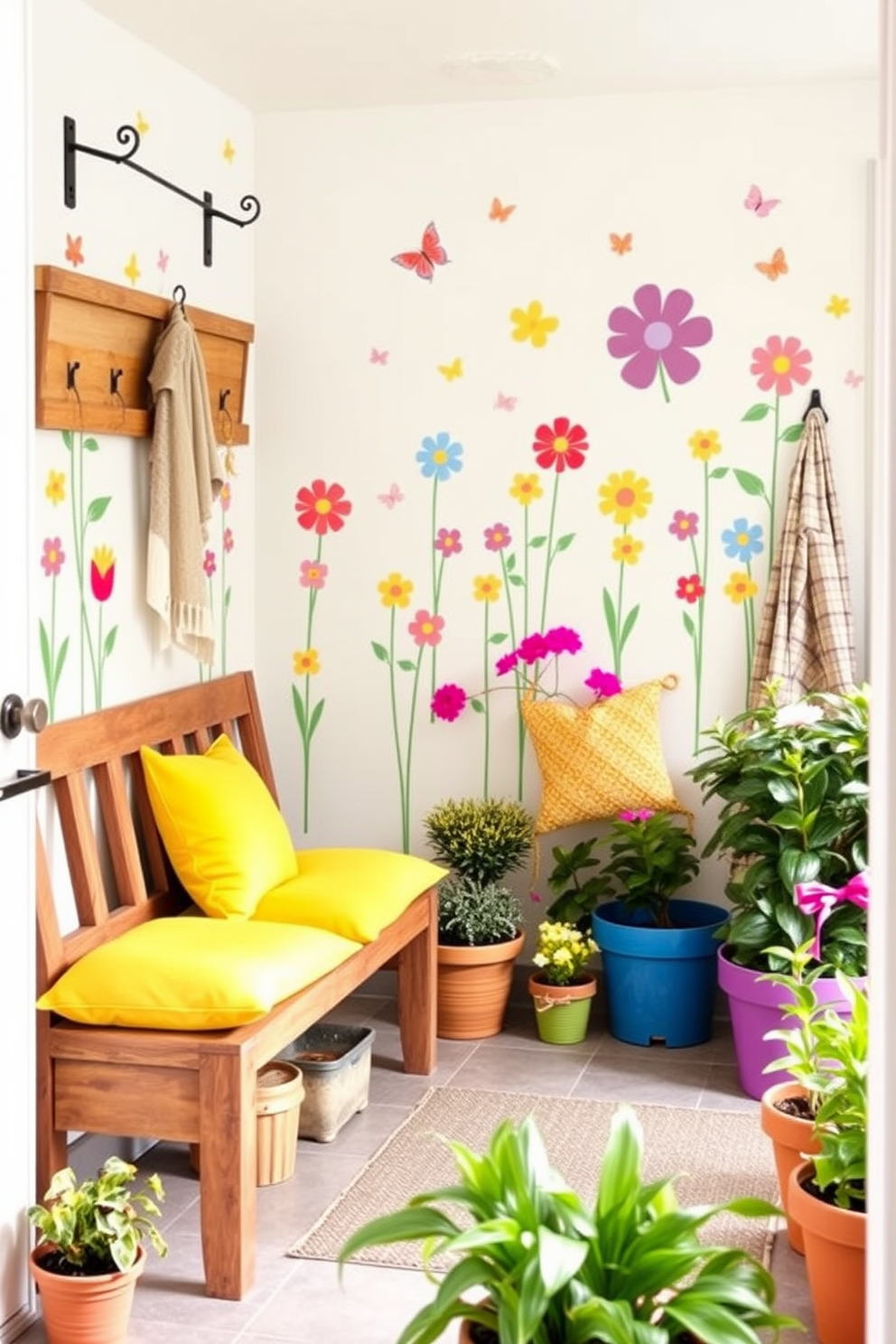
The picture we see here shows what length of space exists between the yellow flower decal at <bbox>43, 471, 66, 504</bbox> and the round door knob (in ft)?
2.55

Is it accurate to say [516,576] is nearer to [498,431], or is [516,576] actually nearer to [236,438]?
[498,431]

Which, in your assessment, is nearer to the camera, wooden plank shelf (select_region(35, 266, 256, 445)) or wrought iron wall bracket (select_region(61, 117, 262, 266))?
wooden plank shelf (select_region(35, 266, 256, 445))

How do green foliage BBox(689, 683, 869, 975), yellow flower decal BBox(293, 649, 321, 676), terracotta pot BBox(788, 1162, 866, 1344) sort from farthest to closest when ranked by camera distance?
yellow flower decal BBox(293, 649, 321, 676) < green foliage BBox(689, 683, 869, 975) < terracotta pot BBox(788, 1162, 866, 1344)

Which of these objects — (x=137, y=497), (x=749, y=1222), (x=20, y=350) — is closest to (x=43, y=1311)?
(x=749, y=1222)

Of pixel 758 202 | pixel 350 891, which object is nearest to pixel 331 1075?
pixel 350 891

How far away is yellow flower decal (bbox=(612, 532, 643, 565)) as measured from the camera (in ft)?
14.5

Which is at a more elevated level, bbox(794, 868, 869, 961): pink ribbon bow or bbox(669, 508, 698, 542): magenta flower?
bbox(669, 508, 698, 542): magenta flower

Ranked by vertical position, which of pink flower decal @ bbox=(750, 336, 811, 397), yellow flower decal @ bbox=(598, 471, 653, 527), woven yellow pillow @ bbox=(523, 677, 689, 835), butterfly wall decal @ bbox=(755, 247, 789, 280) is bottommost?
woven yellow pillow @ bbox=(523, 677, 689, 835)

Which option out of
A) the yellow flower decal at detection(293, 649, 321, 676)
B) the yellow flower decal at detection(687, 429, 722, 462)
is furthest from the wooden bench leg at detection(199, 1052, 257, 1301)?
the yellow flower decal at detection(687, 429, 722, 462)

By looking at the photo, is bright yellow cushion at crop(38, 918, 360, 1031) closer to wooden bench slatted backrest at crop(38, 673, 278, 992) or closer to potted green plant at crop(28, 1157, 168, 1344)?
wooden bench slatted backrest at crop(38, 673, 278, 992)

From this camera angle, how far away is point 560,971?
14.1ft

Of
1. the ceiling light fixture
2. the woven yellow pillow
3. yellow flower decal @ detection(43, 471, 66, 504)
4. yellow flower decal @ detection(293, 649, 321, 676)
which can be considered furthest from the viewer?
yellow flower decal @ detection(293, 649, 321, 676)

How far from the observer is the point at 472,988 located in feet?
14.2

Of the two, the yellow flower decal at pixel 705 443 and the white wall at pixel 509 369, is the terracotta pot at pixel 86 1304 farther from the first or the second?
the yellow flower decal at pixel 705 443
